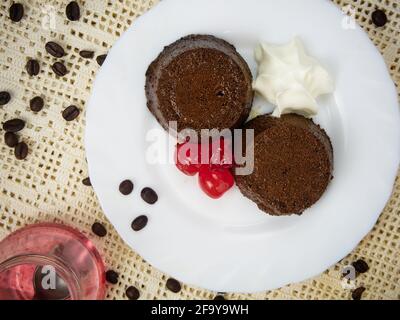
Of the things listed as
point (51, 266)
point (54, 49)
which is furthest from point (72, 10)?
point (51, 266)

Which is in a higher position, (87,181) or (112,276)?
(87,181)

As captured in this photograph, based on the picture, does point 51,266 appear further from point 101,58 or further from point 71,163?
point 101,58

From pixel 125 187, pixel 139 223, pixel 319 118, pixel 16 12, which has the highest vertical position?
pixel 16 12

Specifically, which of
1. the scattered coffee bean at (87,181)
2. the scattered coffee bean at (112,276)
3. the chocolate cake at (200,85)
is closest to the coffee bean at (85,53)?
the chocolate cake at (200,85)

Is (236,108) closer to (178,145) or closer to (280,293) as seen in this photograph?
(178,145)

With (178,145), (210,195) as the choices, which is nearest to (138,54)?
(178,145)

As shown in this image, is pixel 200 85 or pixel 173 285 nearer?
pixel 200 85
